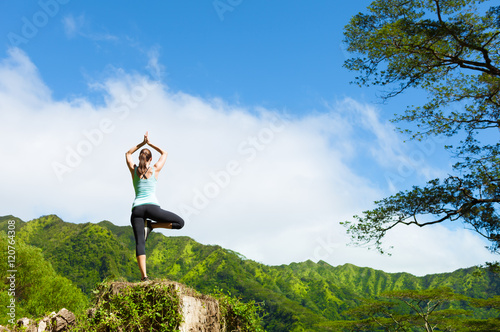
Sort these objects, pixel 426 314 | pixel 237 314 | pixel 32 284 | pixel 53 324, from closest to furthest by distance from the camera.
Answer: pixel 53 324, pixel 237 314, pixel 32 284, pixel 426 314

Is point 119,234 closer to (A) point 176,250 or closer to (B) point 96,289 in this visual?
(A) point 176,250

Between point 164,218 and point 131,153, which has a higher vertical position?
point 131,153

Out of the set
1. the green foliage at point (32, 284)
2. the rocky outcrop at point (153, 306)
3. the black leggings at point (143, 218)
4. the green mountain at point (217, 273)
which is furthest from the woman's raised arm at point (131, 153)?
the green mountain at point (217, 273)

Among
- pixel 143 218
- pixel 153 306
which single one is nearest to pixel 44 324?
pixel 153 306

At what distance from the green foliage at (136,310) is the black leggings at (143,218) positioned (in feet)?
1.76

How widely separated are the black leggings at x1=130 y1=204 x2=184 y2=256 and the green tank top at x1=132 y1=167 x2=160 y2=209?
7 centimetres

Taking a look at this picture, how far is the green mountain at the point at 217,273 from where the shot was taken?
2261 inches

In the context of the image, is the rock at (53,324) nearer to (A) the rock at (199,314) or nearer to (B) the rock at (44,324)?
(B) the rock at (44,324)

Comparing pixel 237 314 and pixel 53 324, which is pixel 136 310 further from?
pixel 237 314

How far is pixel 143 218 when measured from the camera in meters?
4.40

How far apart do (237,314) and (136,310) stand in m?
1.37

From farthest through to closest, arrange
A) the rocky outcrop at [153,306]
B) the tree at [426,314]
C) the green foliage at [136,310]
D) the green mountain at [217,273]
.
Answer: the green mountain at [217,273] → the tree at [426,314] → the rocky outcrop at [153,306] → the green foliage at [136,310]

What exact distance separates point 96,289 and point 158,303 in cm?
86

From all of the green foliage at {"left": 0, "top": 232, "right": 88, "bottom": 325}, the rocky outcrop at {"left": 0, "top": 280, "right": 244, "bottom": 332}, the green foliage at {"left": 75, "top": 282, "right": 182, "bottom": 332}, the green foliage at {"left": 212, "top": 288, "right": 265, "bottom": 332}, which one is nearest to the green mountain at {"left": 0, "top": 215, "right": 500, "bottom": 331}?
the green foliage at {"left": 0, "top": 232, "right": 88, "bottom": 325}
